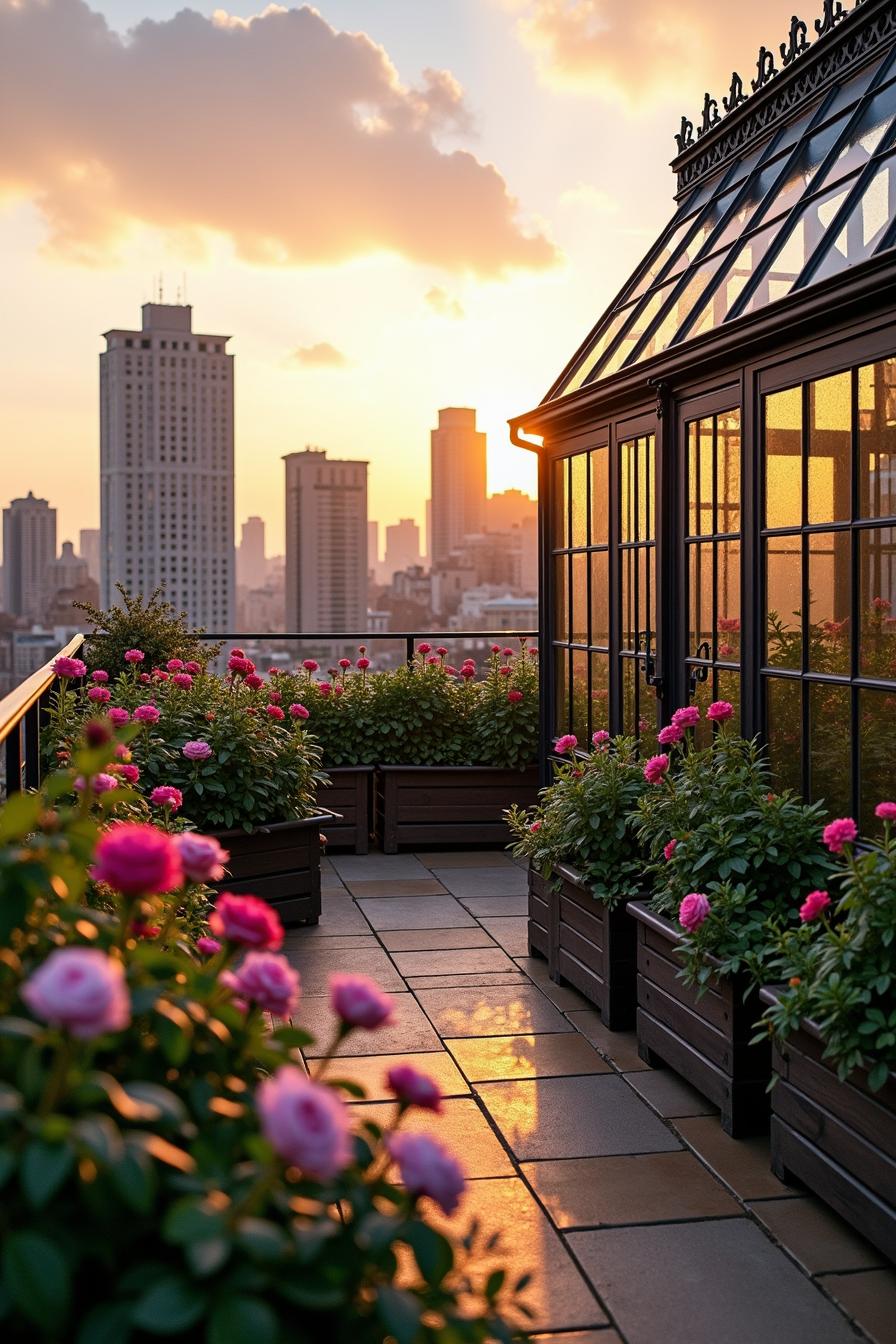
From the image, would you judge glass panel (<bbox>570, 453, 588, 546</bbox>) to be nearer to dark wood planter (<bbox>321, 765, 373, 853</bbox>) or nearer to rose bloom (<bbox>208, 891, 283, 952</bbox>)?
dark wood planter (<bbox>321, 765, 373, 853</bbox>)

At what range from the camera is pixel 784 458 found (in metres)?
3.94

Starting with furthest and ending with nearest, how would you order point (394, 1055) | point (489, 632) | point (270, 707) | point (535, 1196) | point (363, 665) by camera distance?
point (489, 632), point (363, 665), point (270, 707), point (394, 1055), point (535, 1196)

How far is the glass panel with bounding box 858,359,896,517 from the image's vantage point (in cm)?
335

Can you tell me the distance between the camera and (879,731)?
3412 mm

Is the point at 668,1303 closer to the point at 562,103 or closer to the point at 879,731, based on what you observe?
the point at 879,731

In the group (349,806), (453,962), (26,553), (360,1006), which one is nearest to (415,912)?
(453,962)

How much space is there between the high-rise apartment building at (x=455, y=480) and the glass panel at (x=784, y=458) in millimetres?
37525

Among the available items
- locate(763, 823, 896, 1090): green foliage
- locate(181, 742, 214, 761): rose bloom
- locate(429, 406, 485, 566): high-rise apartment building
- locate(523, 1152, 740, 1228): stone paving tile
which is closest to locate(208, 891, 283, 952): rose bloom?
locate(763, 823, 896, 1090): green foliage

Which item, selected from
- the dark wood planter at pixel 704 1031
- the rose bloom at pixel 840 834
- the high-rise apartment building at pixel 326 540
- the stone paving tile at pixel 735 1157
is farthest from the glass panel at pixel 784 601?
the high-rise apartment building at pixel 326 540

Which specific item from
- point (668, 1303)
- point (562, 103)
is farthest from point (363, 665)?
point (668, 1303)

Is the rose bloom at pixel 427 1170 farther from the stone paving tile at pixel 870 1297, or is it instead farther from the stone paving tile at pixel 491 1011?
the stone paving tile at pixel 491 1011

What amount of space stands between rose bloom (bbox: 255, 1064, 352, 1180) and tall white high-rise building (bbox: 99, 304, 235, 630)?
4430 cm

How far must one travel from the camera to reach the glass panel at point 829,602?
3.57 metres

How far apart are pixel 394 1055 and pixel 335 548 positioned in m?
44.4
